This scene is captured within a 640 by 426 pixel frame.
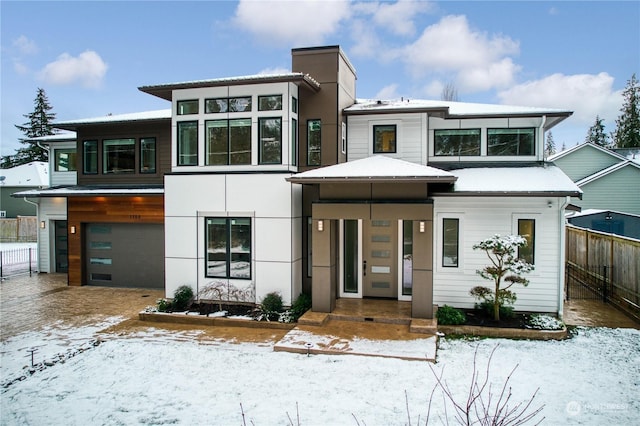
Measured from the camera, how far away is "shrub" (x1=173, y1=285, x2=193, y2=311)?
10.6m

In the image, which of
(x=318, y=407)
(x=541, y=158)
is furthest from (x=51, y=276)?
(x=541, y=158)

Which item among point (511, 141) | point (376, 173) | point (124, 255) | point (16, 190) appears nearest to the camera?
point (376, 173)

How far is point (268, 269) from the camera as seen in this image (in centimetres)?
1058

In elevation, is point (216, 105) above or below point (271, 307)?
above

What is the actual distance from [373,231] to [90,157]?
406 inches

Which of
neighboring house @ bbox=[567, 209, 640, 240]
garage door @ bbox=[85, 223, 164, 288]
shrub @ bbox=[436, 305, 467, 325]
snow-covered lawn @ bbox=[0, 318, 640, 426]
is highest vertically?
neighboring house @ bbox=[567, 209, 640, 240]

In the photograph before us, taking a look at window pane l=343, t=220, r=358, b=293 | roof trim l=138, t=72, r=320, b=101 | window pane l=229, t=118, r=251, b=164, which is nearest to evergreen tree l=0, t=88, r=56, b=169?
roof trim l=138, t=72, r=320, b=101

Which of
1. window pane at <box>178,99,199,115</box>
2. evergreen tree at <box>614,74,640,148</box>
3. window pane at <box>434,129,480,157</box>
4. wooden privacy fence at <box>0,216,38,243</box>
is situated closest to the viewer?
window pane at <box>178,99,199,115</box>

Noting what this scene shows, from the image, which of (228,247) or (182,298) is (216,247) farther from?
(182,298)

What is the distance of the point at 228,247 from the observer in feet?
35.7

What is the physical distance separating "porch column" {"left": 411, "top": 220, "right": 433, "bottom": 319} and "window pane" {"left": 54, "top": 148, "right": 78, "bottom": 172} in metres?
13.6

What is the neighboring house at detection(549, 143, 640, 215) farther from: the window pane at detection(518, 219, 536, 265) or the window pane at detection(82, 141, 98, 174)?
the window pane at detection(82, 141, 98, 174)

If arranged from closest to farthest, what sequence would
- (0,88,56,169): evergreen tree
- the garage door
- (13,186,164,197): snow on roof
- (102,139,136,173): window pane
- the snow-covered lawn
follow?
the snow-covered lawn → (13,186,164,197): snow on roof → the garage door → (102,139,136,173): window pane → (0,88,56,169): evergreen tree

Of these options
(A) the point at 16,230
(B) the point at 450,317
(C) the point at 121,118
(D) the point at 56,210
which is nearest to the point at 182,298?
(B) the point at 450,317
